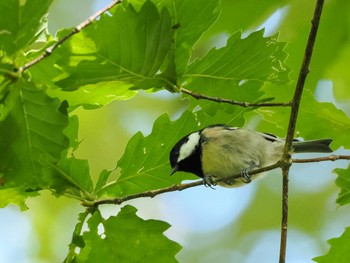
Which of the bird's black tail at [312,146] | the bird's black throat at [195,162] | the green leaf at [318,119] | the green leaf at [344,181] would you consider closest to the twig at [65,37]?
the green leaf at [318,119]

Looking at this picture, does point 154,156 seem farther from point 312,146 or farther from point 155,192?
point 312,146

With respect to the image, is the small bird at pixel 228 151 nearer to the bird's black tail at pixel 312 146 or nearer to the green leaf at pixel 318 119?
the bird's black tail at pixel 312 146

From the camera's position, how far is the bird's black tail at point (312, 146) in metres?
2.60

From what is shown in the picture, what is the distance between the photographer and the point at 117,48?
5.98 feet

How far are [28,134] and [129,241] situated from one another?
21.5 inches

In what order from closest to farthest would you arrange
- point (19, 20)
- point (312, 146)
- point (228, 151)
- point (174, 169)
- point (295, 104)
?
point (19, 20) → point (295, 104) → point (174, 169) → point (312, 146) → point (228, 151)

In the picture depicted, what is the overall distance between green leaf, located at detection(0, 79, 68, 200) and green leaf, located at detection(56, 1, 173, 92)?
86 mm

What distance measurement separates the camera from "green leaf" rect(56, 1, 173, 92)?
1794mm

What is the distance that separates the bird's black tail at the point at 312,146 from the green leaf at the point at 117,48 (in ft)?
3.10

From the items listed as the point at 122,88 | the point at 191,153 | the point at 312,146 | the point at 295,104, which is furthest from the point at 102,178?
the point at 312,146

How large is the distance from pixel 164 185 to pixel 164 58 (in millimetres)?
610

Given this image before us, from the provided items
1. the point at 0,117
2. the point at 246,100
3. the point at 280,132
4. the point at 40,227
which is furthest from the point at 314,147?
the point at 40,227

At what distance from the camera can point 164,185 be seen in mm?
2314

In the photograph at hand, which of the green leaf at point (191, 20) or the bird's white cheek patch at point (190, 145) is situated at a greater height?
the bird's white cheek patch at point (190, 145)
